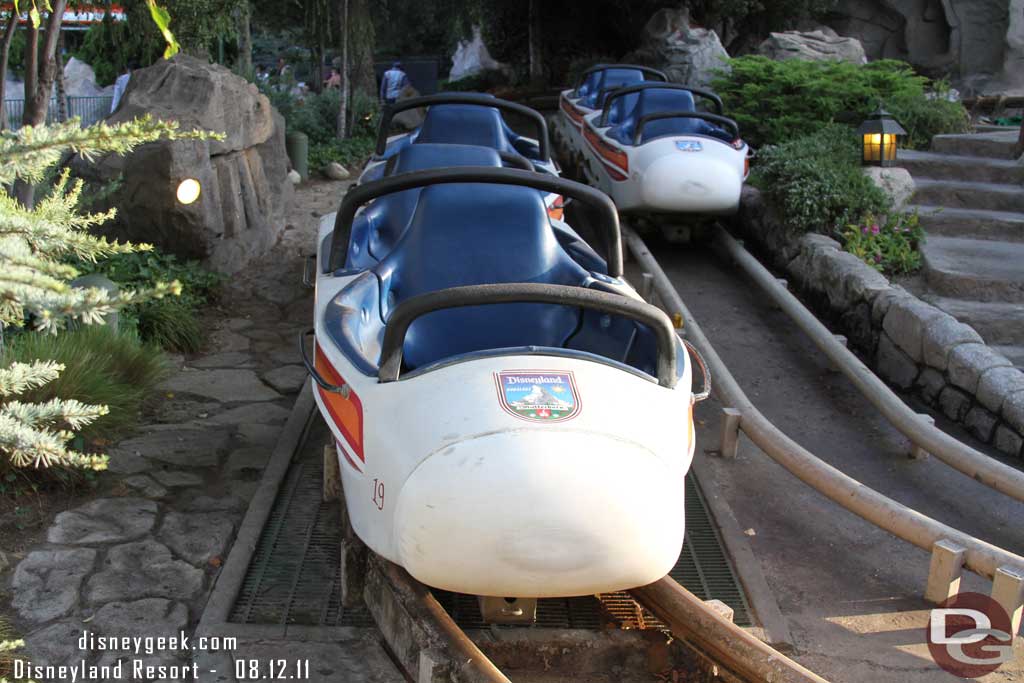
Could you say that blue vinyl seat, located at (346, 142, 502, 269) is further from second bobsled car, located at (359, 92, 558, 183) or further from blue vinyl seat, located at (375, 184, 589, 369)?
second bobsled car, located at (359, 92, 558, 183)

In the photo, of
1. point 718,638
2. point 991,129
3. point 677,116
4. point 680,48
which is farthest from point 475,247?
point 680,48

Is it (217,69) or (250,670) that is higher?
(217,69)

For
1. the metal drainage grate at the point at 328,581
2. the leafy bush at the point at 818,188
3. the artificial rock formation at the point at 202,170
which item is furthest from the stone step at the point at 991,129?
the metal drainage grate at the point at 328,581

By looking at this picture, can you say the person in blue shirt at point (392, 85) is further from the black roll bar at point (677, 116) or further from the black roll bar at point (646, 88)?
the black roll bar at point (677, 116)

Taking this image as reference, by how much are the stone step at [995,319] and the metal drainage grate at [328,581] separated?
3.02 meters

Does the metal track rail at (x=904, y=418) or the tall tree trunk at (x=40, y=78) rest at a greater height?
the tall tree trunk at (x=40, y=78)

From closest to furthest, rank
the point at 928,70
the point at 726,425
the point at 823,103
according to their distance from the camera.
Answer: the point at 726,425, the point at 823,103, the point at 928,70

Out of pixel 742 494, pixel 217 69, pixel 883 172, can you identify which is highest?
pixel 217 69

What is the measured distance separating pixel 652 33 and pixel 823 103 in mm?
7563

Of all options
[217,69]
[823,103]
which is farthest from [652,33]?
[217,69]

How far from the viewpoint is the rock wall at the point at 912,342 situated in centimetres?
539

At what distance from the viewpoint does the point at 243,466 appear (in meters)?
4.84

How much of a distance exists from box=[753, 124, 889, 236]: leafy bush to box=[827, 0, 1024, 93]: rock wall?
922cm

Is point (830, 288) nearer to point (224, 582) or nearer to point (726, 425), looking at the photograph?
point (726, 425)
